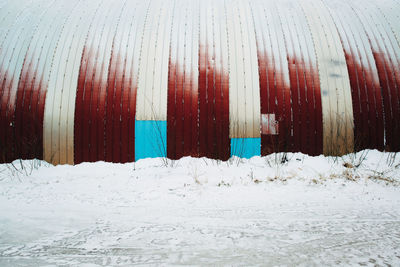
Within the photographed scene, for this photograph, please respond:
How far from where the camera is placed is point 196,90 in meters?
7.59

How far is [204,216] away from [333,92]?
269 inches

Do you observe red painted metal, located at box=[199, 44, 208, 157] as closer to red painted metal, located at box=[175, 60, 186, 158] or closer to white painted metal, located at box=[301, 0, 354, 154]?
red painted metal, located at box=[175, 60, 186, 158]

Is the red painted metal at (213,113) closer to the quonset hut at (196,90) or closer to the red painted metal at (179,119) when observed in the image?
the quonset hut at (196,90)

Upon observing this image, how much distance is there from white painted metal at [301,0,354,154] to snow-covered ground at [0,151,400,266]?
3.26ft

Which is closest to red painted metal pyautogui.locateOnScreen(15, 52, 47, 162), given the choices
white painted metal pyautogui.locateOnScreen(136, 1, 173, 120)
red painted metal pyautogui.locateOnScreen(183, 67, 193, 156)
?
white painted metal pyautogui.locateOnScreen(136, 1, 173, 120)

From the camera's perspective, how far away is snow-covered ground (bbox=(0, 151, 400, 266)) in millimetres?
2193

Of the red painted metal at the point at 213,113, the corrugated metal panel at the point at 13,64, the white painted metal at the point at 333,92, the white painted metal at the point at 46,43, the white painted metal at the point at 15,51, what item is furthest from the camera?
the white painted metal at the point at 46,43

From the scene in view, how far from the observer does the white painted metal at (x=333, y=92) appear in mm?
7473

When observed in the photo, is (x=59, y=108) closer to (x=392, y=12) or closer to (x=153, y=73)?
(x=153, y=73)

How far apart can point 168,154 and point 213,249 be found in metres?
5.25

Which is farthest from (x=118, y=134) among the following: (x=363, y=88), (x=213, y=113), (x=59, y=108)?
(x=363, y=88)

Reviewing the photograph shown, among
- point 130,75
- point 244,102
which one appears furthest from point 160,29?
point 244,102

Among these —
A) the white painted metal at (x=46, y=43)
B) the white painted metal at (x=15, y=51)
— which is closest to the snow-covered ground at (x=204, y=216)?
the white painted metal at (x=15, y=51)

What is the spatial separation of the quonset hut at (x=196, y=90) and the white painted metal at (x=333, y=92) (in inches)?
1.4
